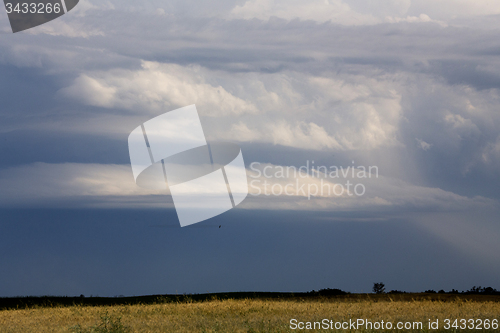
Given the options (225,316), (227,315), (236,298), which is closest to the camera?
(225,316)

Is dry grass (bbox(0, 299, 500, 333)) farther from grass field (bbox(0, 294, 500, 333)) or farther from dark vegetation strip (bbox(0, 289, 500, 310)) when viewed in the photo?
dark vegetation strip (bbox(0, 289, 500, 310))

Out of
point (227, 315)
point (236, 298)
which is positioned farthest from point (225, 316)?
point (236, 298)

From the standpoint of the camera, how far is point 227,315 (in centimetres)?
1450

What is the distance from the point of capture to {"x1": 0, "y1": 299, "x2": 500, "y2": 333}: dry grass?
12.5 meters

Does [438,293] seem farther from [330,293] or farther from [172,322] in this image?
[172,322]

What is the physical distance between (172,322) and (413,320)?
22.0 feet

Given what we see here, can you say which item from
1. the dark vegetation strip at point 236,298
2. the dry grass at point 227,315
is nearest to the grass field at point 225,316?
the dry grass at point 227,315

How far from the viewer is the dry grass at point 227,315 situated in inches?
491

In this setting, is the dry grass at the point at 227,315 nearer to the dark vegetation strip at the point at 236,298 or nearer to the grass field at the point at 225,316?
the grass field at the point at 225,316

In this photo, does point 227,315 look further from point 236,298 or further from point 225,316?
point 236,298

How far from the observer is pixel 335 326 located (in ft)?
38.1

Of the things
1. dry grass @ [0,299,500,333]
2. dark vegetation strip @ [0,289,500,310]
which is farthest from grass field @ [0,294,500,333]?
dark vegetation strip @ [0,289,500,310]

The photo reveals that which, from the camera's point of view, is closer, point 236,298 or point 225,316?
point 225,316

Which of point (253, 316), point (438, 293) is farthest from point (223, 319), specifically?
point (438, 293)
